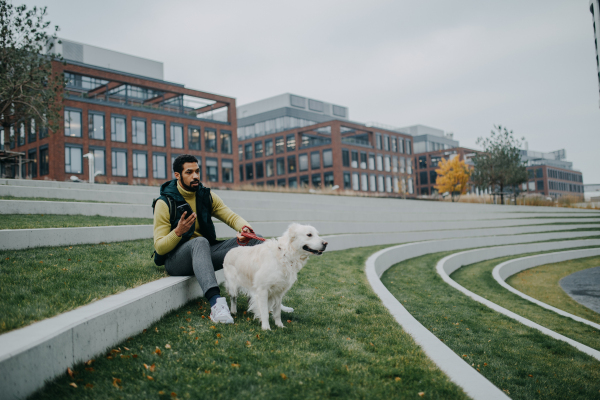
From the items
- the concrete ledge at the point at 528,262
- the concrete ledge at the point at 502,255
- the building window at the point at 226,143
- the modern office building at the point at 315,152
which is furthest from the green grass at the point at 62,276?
the modern office building at the point at 315,152

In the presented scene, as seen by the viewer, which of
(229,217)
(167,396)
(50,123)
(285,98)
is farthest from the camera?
(285,98)

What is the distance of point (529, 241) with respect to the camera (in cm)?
1808

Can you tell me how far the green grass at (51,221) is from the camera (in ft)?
20.2

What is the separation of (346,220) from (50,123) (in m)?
13.1

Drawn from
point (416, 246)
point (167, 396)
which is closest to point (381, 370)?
point (167, 396)

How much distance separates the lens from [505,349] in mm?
4777

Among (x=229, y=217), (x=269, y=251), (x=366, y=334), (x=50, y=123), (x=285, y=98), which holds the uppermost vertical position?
(x=285, y=98)

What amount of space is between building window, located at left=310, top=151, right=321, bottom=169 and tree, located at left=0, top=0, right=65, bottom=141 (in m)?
43.8

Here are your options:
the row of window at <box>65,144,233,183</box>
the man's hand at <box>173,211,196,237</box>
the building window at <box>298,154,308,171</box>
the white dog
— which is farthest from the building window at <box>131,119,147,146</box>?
the white dog

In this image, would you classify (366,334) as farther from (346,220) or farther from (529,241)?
(529,241)

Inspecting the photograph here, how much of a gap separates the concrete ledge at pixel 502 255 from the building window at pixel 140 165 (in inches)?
1239

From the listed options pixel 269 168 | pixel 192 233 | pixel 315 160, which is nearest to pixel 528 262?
pixel 192 233

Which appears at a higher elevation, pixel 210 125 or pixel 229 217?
pixel 210 125

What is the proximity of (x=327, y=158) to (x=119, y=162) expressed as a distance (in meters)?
29.4
